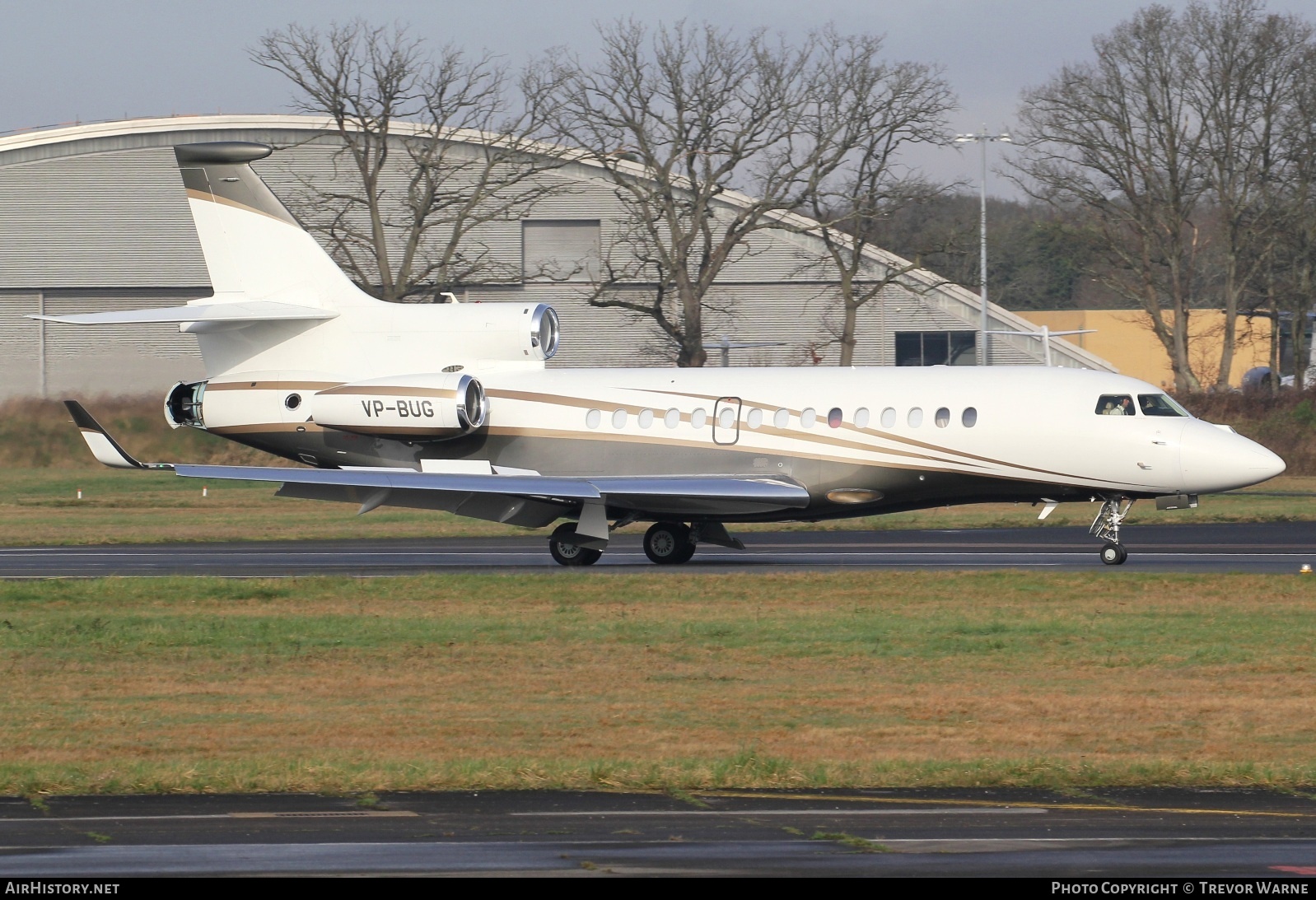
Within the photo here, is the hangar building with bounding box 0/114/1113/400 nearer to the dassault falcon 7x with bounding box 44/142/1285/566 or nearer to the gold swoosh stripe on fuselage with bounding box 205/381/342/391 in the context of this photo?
the dassault falcon 7x with bounding box 44/142/1285/566

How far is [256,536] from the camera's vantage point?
33.2m

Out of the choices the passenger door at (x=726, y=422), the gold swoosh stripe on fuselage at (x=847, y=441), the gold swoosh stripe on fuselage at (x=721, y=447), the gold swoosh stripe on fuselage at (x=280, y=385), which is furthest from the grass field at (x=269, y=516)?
the passenger door at (x=726, y=422)

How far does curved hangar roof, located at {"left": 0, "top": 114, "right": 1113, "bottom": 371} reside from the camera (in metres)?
65.0

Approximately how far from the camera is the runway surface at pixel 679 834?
7945 millimetres

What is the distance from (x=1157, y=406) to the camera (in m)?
23.8

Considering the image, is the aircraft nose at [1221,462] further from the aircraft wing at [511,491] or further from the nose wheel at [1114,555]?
the aircraft wing at [511,491]

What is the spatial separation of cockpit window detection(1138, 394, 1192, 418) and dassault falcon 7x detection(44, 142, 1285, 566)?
38mm

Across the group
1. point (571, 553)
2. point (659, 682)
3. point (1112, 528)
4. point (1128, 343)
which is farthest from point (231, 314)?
point (1128, 343)

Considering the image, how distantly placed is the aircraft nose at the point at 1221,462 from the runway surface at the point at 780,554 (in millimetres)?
1386

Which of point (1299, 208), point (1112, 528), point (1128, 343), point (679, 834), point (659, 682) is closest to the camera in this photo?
point (679, 834)

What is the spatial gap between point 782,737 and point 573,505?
13.5 metres

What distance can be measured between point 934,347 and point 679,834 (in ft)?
207

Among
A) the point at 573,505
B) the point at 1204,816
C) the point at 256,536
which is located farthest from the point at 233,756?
the point at 256,536

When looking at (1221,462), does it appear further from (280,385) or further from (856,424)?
(280,385)
